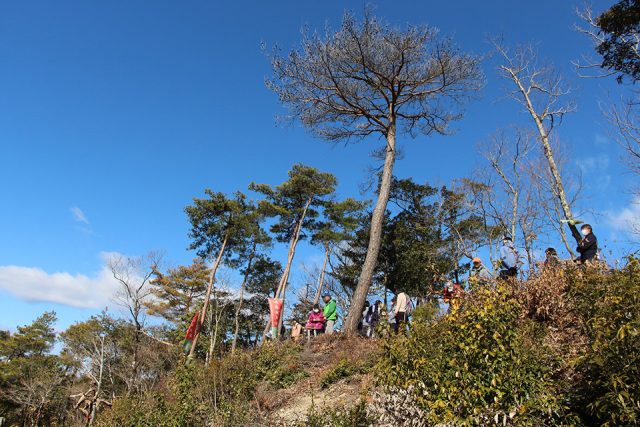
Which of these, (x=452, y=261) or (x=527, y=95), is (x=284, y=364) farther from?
(x=452, y=261)

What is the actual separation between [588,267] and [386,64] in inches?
304

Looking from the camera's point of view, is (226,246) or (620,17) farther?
(226,246)

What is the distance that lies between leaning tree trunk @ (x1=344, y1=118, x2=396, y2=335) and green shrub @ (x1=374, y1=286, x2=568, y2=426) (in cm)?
668

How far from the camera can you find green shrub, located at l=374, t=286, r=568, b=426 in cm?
292

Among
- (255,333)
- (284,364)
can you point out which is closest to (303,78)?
(284,364)

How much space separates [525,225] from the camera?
58.5 ft

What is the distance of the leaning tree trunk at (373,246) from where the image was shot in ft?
33.6

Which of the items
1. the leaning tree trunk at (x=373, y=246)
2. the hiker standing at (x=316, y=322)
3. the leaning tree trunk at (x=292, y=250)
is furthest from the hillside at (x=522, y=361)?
the leaning tree trunk at (x=292, y=250)

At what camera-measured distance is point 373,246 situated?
35.6ft

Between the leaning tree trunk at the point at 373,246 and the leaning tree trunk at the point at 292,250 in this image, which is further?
the leaning tree trunk at the point at 292,250

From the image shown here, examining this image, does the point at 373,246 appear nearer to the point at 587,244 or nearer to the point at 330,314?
the point at 330,314

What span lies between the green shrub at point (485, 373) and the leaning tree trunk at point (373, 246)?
668 centimetres

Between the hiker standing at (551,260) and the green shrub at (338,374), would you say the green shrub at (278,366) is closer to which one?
the green shrub at (338,374)

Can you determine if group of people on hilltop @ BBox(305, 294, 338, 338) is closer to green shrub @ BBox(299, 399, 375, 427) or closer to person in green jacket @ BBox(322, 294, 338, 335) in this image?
person in green jacket @ BBox(322, 294, 338, 335)
